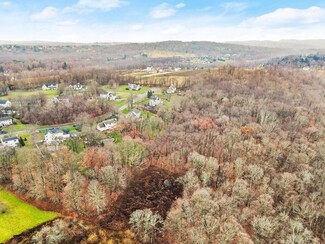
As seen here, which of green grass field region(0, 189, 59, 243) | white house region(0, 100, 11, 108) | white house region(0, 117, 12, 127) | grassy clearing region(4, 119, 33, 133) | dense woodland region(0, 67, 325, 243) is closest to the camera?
dense woodland region(0, 67, 325, 243)

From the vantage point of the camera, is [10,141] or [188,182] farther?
[10,141]

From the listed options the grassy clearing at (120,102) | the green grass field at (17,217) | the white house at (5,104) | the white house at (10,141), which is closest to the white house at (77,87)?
the grassy clearing at (120,102)

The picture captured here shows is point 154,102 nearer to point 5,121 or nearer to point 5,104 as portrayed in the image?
point 5,121

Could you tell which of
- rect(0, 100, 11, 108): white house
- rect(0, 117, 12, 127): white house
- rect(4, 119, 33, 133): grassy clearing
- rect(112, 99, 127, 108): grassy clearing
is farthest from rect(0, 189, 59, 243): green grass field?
rect(112, 99, 127, 108): grassy clearing

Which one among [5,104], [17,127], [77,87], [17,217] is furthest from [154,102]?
[17,217]

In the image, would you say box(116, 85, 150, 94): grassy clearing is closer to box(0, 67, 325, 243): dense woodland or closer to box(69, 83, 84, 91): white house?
box(69, 83, 84, 91): white house

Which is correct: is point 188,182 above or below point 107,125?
below
